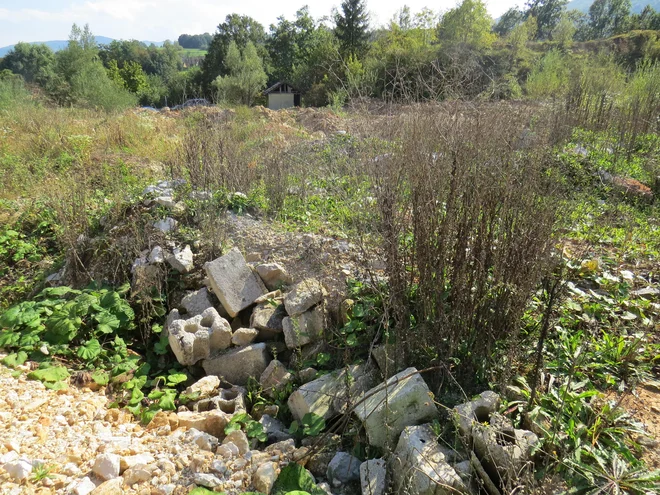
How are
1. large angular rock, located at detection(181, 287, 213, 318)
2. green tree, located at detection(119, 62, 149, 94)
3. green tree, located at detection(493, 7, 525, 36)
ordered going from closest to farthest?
1. large angular rock, located at detection(181, 287, 213, 318)
2. green tree, located at detection(119, 62, 149, 94)
3. green tree, located at detection(493, 7, 525, 36)

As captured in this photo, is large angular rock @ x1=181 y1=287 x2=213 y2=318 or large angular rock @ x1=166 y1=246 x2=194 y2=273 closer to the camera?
large angular rock @ x1=181 y1=287 x2=213 y2=318

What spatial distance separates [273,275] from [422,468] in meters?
2.15

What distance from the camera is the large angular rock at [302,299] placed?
10.6 feet

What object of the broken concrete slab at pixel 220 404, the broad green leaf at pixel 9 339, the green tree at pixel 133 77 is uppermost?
the green tree at pixel 133 77

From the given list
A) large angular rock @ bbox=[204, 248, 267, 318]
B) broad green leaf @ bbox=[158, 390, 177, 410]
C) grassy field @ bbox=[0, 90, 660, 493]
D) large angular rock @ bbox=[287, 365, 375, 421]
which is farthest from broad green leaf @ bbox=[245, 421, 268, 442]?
large angular rock @ bbox=[204, 248, 267, 318]

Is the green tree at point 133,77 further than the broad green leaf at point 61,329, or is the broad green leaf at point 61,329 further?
the green tree at point 133,77

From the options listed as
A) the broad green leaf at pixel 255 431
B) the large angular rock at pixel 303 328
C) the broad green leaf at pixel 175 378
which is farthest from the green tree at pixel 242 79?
the broad green leaf at pixel 255 431

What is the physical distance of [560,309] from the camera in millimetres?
2943

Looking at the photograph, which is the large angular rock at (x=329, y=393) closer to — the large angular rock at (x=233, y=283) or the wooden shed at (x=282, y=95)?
the large angular rock at (x=233, y=283)

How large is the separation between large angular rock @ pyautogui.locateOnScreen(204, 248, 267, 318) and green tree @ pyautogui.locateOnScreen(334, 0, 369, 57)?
1246 inches

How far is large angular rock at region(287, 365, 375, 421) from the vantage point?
2.55 meters

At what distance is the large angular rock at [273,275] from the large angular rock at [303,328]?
0.54 m

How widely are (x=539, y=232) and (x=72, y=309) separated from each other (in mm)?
3406

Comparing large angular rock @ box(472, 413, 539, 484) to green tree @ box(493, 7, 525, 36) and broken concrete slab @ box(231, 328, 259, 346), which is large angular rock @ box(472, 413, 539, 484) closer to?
broken concrete slab @ box(231, 328, 259, 346)
